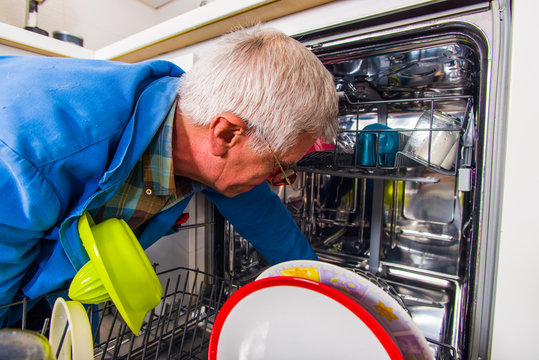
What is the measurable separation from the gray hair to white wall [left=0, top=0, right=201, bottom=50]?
148 cm

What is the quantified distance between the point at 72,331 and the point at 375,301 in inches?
17.5

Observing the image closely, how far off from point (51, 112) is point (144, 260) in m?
0.30

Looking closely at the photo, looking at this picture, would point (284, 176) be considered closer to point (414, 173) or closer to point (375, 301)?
point (375, 301)

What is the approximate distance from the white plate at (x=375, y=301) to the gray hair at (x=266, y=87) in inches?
9.8

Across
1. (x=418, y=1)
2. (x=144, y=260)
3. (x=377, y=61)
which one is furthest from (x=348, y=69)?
(x=144, y=260)

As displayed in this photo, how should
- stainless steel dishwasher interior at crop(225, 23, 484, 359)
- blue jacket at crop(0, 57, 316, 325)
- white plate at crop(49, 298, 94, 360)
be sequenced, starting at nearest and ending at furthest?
white plate at crop(49, 298, 94, 360) < blue jacket at crop(0, 57, 316, 325) < stainless steel dishwasher interior at crop(225, 23, 484, 359)

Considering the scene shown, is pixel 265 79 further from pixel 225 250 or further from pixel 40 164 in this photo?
pixel 225 250

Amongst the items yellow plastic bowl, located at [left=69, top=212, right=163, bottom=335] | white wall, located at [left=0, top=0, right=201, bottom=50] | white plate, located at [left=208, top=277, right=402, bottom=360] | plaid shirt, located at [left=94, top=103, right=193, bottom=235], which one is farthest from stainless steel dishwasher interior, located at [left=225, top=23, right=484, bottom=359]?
white wall, located at [left=0, top=0, right=201, bottom=50]

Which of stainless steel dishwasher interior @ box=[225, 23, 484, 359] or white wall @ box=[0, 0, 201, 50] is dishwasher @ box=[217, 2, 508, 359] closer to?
stainless steel dishwasher interior @ box=[225, 23, 484, 359]

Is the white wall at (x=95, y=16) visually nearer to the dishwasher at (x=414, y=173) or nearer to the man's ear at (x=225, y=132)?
the dishwasher at (x=414, y=173)

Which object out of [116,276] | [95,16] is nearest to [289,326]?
[116,276]

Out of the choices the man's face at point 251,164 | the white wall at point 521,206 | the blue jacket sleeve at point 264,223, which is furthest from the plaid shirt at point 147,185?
the white wall at point 521,206

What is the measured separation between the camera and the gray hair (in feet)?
1.84

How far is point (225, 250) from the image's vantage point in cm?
102
